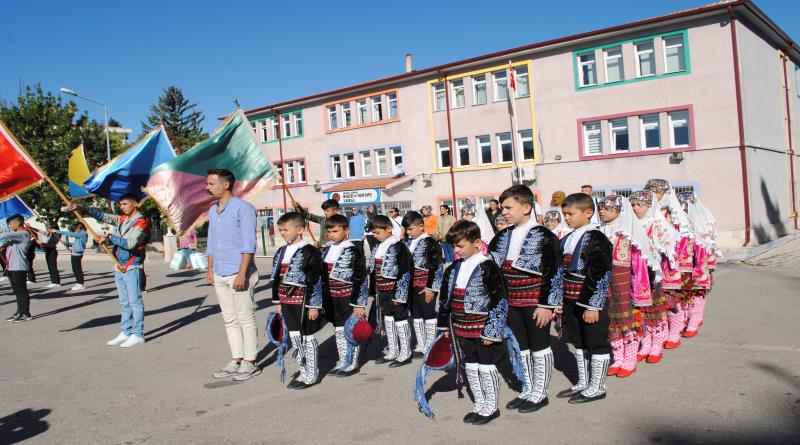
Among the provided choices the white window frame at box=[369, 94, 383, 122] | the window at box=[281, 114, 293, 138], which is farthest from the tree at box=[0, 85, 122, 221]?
the white window frame at box=[369, 94, 383, 122]

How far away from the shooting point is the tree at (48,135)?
3541cm

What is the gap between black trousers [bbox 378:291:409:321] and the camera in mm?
6836

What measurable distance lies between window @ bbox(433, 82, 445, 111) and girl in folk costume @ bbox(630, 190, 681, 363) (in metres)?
24.7

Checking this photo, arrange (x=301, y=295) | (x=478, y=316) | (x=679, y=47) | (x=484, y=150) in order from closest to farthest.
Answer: (x=478, y=316)
(x=301, y=295)
(x=679, y=47)
(x=484, y=150)

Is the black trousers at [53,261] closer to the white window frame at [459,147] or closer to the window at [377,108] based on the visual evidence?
the white window frame at [459,147]

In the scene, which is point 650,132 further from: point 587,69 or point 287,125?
point 287,125

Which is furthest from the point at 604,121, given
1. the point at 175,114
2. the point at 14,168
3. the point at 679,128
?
the point at 175,114

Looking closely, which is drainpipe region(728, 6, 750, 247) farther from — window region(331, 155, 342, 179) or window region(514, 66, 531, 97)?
window region(331, 155, 342, 179)

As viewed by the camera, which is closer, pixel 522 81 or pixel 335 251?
pixel 335 251

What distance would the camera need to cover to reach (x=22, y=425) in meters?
5.39

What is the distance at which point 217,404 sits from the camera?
5.73m

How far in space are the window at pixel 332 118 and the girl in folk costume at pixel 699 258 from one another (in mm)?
29122

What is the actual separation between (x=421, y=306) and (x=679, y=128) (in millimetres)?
20202

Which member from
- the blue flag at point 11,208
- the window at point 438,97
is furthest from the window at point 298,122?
the blue flag at point 11,208
